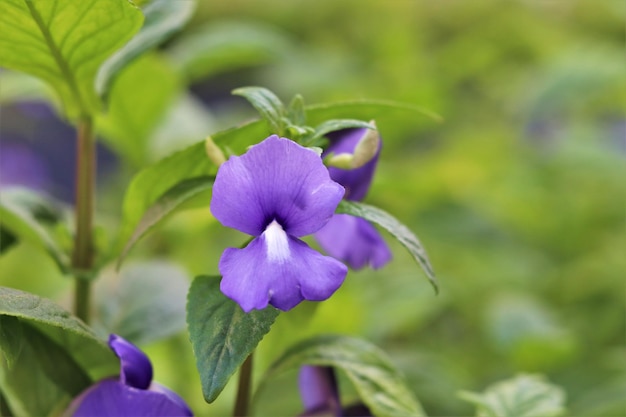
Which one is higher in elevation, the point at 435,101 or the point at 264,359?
the point at 435,101

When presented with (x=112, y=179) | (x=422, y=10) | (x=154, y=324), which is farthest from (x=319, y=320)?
(x=422, y=10)

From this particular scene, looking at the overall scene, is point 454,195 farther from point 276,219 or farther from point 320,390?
point 276,219

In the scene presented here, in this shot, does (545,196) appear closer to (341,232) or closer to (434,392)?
(434,392)

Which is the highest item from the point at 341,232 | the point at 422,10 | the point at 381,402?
the point at 422,10

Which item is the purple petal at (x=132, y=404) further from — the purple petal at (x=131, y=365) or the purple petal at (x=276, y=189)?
the purple petal at (x=276, y=189)

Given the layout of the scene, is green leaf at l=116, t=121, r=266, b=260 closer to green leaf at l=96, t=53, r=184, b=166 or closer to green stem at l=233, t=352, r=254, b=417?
green stem at l=233, t=352, r=254, b=417

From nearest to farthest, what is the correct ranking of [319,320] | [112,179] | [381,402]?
1. [381,402]
2. [319,320]
3. [112,179]

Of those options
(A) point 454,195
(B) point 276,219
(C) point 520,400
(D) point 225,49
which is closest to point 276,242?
(B) point 276,219
